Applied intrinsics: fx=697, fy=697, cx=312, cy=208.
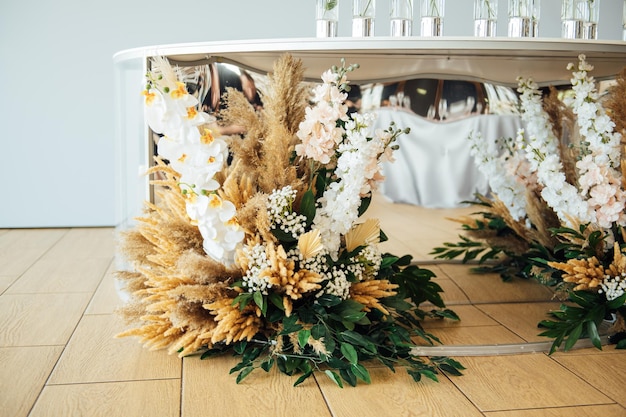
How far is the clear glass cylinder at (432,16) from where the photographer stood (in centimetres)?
182

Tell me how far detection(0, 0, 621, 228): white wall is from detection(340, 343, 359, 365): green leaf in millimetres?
1970

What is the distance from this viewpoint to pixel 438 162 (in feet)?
7.63

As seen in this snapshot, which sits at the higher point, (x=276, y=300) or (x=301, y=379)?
(x=276, y=300)

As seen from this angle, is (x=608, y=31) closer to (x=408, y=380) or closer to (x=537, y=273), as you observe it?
(x=537, y=273)

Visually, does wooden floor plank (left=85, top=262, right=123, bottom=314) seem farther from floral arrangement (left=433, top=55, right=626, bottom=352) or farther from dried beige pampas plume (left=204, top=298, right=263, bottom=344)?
floral arrangement (left=433, top=55, right=626, bottom=352)

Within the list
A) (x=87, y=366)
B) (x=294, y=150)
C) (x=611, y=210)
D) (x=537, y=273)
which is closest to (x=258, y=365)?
(x=87, y=366)

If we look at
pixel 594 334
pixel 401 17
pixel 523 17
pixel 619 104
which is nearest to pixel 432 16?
pixel 401 17

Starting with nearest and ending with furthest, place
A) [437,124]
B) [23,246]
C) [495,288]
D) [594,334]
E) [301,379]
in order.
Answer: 1. [301,379]
2. [594,334]
3. [495,288]
4. [437,124]
5. [23,246]

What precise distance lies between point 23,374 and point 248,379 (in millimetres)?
428

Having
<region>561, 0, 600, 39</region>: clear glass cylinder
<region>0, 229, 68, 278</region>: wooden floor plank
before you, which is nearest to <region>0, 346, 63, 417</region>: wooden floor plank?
<region>0, 229, 68, 278</region>: wooden floor plank

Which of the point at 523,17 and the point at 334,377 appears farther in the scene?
the point at 523,17

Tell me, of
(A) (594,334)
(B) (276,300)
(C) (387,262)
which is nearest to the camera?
(B) (276,300)

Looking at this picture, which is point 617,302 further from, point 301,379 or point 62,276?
point 62,276

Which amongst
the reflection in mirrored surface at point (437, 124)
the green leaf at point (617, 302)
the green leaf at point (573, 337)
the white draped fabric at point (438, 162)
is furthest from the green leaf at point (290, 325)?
the white draped fabric at point (438, 162)
